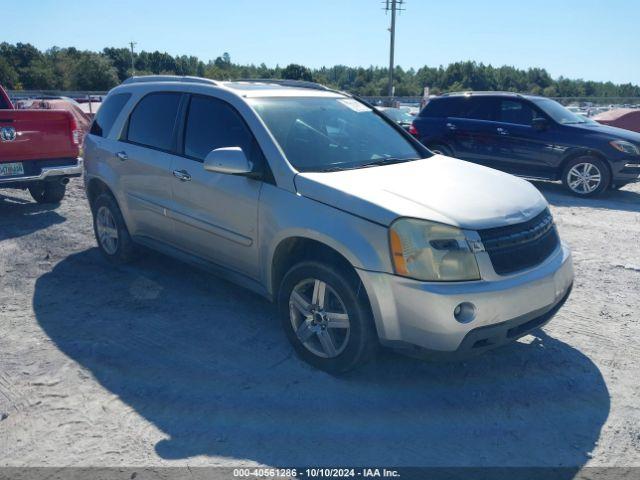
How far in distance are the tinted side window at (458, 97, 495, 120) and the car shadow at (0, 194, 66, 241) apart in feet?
24.6

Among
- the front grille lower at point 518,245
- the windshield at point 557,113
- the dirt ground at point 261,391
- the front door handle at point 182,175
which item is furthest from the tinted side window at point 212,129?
the windshield at point 557,113

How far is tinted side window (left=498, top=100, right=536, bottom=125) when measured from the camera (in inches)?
404

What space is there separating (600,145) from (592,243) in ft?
12.0

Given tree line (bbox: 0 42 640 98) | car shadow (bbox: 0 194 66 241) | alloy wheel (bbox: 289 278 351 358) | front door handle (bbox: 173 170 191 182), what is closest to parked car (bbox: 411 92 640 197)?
car shadow (bbox: 0 194 66 241)

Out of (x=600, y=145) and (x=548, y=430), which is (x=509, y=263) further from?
(x=600, y=145)

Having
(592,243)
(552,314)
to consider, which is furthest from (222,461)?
(592,243)

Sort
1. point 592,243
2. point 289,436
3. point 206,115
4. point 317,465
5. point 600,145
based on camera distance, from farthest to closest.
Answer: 1. point 600,145
2. point 592,243
3. point 206,115
4. point 289,436
5. point 317,465

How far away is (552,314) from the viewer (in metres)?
3.57

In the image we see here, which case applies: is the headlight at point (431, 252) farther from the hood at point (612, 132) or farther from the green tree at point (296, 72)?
the green tree at point (296, 72)

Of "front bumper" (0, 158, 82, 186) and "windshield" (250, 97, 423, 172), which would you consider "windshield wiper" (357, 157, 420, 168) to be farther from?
"front bumper" (0, 158, 82, 186)

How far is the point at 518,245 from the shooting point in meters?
3.34

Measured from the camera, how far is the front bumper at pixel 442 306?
3.06 m

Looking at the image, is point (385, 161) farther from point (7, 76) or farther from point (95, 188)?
point (7, 76)

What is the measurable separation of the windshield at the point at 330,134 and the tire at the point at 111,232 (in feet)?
7.02
